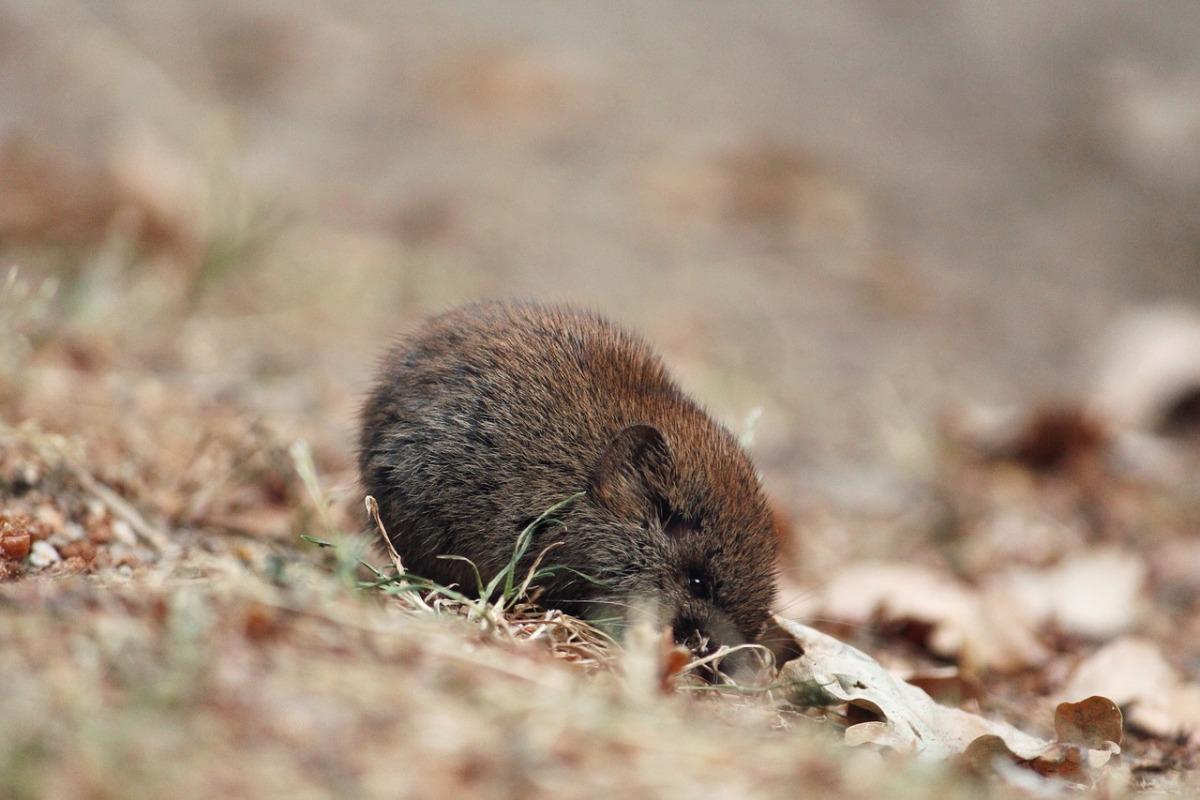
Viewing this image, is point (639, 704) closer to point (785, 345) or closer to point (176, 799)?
point (176, 799)

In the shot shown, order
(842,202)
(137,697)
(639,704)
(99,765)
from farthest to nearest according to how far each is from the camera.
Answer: (842,202) < (639,704) < (137,697) < (99,765)

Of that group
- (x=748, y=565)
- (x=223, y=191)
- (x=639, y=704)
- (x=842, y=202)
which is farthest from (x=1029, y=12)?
(x=639, y=704)

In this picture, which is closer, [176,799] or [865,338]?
[176,799]

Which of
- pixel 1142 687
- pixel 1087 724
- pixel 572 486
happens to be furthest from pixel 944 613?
pixel 572 486

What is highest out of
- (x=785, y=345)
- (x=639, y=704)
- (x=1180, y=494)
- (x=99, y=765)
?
(x=785, y=345)

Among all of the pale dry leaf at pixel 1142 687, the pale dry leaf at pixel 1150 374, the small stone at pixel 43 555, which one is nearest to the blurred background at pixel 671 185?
the pale dry leaf at pixel 1150 374

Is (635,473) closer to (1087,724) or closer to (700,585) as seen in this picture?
(700,585)

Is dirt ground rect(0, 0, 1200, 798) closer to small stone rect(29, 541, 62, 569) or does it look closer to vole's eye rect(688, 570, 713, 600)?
small stone rect(29, 541, 62, 569)

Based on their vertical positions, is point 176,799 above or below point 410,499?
below
